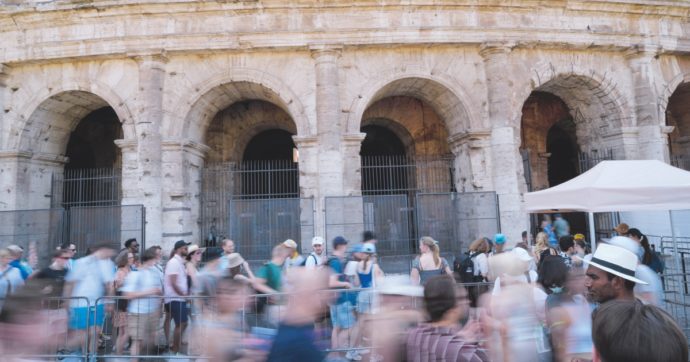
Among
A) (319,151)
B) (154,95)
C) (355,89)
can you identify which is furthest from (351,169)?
(154,95)

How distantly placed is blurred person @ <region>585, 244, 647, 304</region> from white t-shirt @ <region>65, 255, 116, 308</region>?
16.7ft

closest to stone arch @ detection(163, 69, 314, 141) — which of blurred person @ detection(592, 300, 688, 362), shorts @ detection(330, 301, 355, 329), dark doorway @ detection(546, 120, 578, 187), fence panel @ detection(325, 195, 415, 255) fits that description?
fence panel @ detection(325, 195, 415, 255)

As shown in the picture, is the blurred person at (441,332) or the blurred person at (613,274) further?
the blurred person at (613,274)

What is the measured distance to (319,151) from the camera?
10.8 meters

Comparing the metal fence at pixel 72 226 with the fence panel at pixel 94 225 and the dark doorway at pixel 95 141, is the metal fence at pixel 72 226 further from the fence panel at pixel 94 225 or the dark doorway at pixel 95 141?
the dark doorway at pixel 95 141

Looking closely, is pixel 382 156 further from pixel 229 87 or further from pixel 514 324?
pixel 514 324

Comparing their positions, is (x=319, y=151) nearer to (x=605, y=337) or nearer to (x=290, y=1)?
(x=290, y=1)

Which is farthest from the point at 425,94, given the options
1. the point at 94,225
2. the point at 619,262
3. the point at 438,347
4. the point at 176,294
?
the point at 438,347

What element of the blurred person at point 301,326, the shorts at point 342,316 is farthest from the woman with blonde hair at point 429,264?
the blurred person at point 301,326

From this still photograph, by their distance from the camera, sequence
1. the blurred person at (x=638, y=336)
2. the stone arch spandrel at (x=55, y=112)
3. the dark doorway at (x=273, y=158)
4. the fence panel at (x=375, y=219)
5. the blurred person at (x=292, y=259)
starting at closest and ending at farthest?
the blurred person at (x=638, y=336), the blurred person at (x=292, y=259), the fence panel at (x=375, y=219), the stone arch spandrel at (x=55, y=112), the dark doorway at (x=273, y=158)

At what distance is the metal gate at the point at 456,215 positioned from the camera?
33.0 ft

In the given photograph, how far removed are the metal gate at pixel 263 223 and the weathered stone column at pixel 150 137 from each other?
212 cm

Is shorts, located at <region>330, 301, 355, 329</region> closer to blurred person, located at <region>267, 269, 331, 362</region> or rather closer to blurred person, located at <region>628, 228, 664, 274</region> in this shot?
blurred person, located at <region>267, 269, 331, 362</region>

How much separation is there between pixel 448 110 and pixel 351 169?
3612 millimetres
